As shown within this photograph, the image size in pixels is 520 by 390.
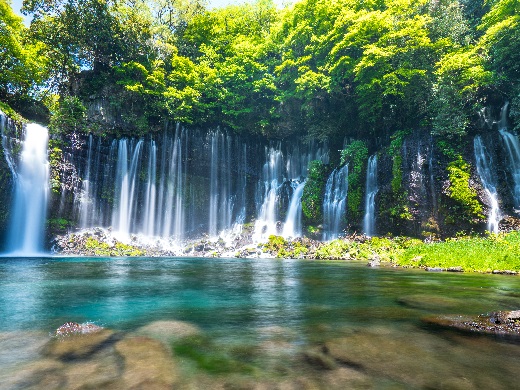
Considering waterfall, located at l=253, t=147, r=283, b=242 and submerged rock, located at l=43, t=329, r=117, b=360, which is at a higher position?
waterfall, located at l=253, t=147, r=283, b=242

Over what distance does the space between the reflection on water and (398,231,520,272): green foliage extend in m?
4.52

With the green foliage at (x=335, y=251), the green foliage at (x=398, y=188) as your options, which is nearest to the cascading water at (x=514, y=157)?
the green foliage at (x=398, y=188)

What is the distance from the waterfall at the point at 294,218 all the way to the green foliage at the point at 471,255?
1244cm

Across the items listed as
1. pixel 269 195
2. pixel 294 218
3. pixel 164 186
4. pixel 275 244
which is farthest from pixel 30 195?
pixel 294 218

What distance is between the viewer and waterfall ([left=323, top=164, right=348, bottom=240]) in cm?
2559

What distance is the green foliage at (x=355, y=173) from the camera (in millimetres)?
25047

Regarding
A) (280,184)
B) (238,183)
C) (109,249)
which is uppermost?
(238,183)

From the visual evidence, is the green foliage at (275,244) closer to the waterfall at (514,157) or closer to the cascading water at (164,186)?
the cascading water at (164,186)

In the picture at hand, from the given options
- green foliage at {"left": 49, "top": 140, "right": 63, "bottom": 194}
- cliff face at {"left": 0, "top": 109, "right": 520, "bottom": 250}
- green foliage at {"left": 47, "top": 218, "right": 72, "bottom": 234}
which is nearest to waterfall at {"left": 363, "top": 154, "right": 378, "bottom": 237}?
cliff face at {"left": 0, "top": 109, "right": 520, "bottom": 250}

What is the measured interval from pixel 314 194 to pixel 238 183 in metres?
8.85

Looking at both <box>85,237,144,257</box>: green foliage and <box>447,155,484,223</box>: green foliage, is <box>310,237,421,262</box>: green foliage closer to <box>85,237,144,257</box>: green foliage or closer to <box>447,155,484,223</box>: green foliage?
<box>447,155,484,223</box>: green foliage

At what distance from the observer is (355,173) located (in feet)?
84.7

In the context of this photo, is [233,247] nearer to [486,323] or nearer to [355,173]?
[355,173]

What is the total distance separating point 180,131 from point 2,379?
30.5 meters
